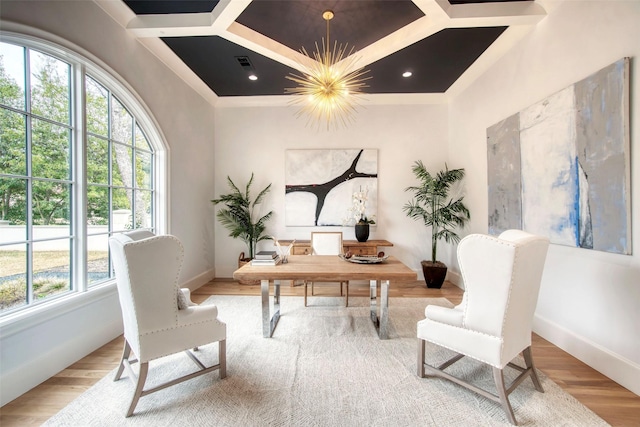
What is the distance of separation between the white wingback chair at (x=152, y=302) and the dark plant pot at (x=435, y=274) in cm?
339

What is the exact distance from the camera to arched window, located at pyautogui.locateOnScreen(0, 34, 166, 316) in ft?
5.93

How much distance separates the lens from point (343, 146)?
4.66m

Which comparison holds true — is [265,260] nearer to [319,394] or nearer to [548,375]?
[319,394]

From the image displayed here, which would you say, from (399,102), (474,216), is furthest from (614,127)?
(399,102)

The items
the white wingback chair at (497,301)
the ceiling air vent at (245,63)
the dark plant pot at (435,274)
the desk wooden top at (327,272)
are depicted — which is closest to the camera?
the white wingback chair at (497,301)

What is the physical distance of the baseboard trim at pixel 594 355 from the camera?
179cm

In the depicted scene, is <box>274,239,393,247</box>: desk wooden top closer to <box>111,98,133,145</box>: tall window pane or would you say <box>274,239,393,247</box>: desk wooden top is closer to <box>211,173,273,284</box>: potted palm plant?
<box>211,173,273,284</box>: potted palm plant

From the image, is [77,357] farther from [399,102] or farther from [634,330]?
[399,102]

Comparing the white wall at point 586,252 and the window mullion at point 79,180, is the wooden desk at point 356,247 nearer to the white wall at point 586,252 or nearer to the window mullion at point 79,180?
the white wall at point 586,252

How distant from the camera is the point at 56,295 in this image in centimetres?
210

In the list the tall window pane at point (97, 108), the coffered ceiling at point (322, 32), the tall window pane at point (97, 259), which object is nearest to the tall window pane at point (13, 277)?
the tall window pane at point (97, 259)

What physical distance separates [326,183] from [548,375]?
3599mm

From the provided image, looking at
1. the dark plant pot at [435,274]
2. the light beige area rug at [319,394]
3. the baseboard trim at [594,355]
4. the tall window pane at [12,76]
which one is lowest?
the light beige area rug at [319,394]

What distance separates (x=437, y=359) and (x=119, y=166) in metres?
3.66
